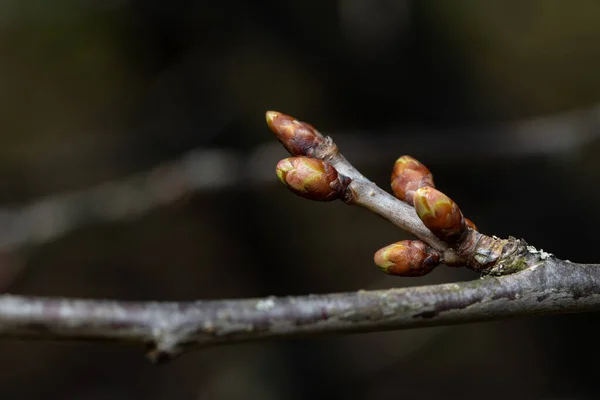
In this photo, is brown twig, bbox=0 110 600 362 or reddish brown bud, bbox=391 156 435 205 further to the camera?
reddish brown bud, bbox=391 156 435 205

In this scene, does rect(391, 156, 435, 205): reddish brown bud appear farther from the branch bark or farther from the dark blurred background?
the dark blurred background

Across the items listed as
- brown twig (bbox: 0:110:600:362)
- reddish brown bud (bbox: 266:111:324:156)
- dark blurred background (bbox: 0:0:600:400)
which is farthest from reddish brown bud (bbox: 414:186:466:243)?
dark blurred background (bbox: 0:0:600:400)

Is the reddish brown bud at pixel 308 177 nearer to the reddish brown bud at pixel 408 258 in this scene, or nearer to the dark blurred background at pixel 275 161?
the reddish brown bud at pixel 408 258

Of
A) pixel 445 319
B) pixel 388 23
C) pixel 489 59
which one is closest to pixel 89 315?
pixel 445 319

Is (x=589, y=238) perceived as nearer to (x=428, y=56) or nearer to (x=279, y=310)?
(x=428, y=56)

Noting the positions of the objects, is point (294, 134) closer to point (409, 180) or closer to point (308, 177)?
point (308, 177)

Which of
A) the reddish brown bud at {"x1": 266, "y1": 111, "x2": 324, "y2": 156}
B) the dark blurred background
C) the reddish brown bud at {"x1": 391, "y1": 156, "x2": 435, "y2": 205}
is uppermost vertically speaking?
the dark blurred background

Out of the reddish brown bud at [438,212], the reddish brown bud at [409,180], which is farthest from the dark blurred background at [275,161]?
the reddish brown bud at [438,212]
